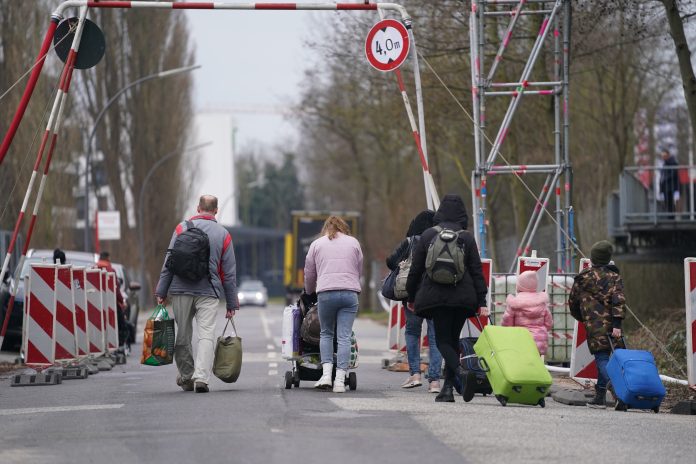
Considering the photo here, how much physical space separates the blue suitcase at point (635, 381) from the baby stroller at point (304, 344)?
8.22ft

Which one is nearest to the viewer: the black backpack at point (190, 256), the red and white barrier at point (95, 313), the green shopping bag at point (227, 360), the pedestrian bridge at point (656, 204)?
the black backpack at point (190, 256)

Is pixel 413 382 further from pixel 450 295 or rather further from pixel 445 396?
pixel 450 295

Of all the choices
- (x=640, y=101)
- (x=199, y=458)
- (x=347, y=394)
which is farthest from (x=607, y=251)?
(x=640, y=101)

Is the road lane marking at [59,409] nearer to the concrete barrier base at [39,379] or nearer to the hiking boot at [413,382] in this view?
the concrete barrier base at [39,379]

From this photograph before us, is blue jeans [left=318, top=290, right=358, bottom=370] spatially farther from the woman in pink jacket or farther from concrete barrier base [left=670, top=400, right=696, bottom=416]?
concrete barrier base [left=670, top=400, right=696, bottom=416]

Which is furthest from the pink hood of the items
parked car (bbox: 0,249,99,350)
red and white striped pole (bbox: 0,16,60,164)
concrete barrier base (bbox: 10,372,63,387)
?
parked car (bbox: 0,249,99,350)

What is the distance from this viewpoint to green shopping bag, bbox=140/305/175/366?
525 inches

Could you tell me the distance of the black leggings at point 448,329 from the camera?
12.3 meters

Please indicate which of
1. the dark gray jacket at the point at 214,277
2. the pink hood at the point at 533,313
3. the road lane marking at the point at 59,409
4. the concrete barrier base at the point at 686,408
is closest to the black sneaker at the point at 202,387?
the dark gray jacket at the point at 214,277

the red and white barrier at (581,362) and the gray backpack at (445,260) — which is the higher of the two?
the gray backpack at (445,260)

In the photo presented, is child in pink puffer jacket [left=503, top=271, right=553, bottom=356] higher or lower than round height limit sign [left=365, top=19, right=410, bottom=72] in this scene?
lower

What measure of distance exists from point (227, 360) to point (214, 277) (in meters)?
0.81

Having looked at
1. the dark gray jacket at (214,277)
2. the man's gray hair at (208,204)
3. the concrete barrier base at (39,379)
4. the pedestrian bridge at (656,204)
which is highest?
the pedestrian bridge at (656,204)

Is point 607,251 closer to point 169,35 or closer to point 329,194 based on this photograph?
point 169,35
